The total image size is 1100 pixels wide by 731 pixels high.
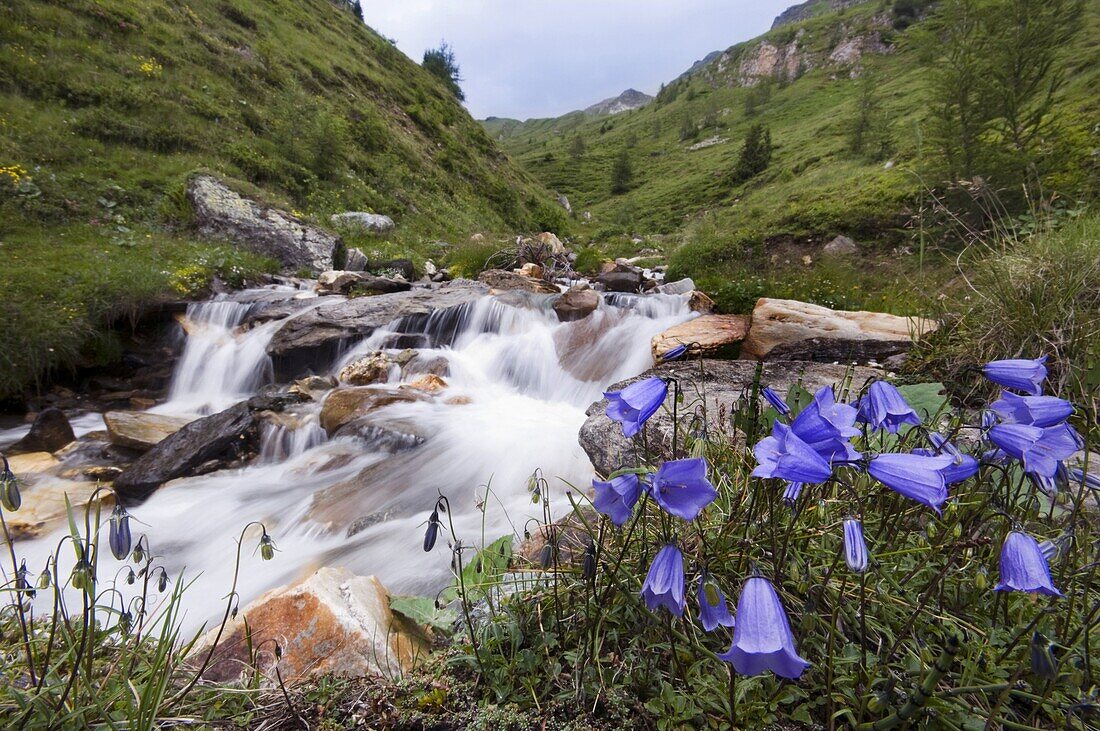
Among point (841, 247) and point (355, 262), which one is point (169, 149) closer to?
point (355, 262)

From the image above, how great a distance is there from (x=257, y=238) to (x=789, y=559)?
15.0 meters

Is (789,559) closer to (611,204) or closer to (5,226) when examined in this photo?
(5,226)

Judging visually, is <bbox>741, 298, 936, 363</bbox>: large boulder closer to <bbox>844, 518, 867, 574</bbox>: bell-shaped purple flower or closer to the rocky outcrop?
<bbox>844, 518, 867, 574</bbox>: bell-shaped purple flower

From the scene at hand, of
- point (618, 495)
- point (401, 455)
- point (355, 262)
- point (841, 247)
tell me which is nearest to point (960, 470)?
point (618, 495)

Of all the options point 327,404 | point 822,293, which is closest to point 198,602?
point 327,404

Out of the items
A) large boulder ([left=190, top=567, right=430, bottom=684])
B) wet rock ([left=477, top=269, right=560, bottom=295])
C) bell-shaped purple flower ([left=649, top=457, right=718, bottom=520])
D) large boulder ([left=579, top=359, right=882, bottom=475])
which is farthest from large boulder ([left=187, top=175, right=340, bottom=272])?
bell-shaped purple flower ([left=649, top=457, right=718, bottom=520])

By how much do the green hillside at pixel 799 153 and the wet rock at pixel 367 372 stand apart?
6.12 meters

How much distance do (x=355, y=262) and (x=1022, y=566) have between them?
15069 millimetres

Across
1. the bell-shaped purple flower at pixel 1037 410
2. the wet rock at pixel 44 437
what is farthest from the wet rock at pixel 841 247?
the wet rock at pixel 44 437

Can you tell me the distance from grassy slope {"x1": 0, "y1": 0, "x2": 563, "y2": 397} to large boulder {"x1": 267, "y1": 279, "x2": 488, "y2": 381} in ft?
8.78

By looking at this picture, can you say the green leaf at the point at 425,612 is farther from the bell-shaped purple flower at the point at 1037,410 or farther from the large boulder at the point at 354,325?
the large boulder at the point at 354,325

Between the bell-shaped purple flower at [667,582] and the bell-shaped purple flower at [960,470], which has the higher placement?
the bell-shaped purple flower at [960,470]

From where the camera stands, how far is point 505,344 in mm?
8766

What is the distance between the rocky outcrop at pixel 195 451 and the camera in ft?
17.0
